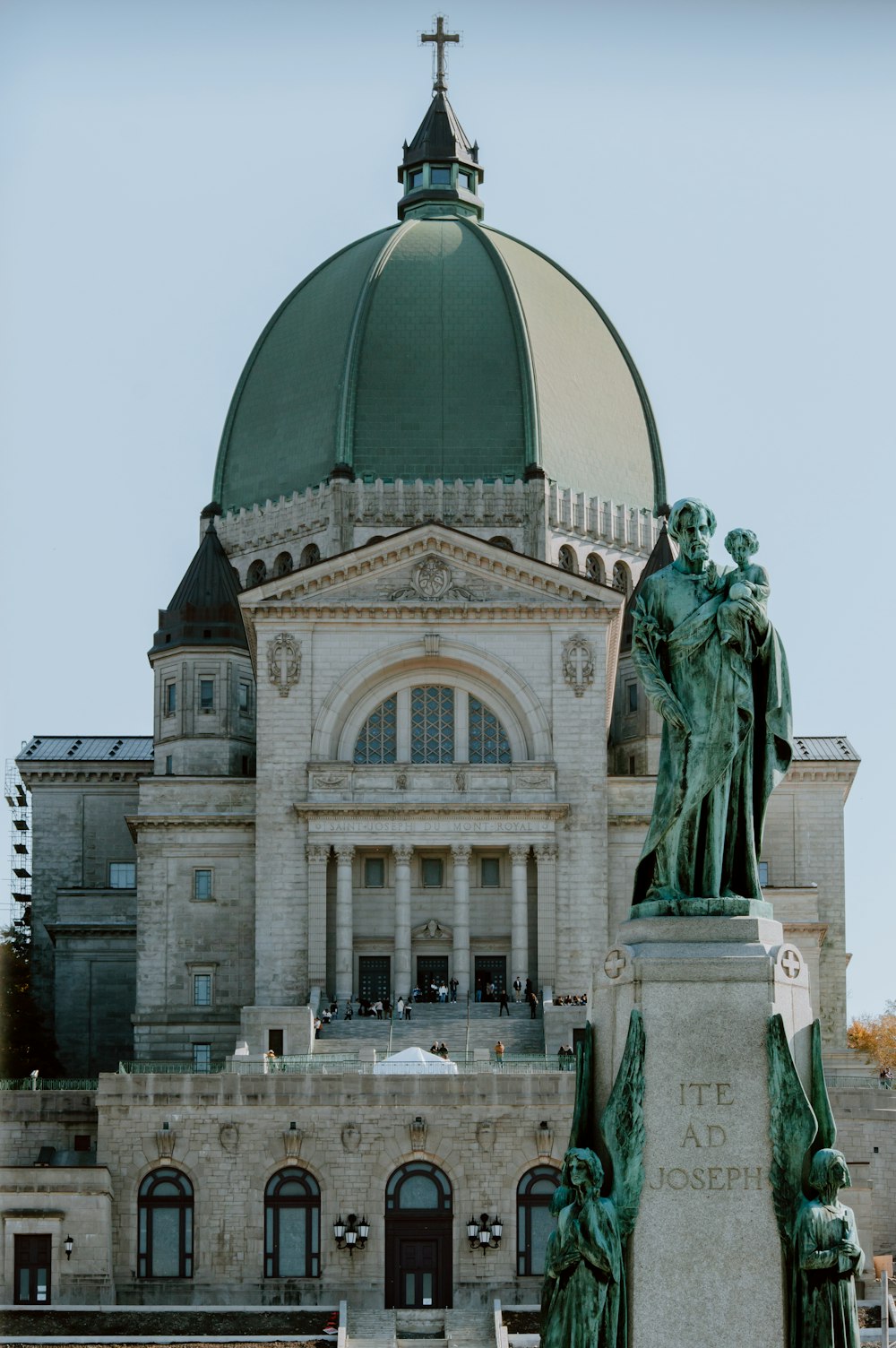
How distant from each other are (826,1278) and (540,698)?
65.6 metres

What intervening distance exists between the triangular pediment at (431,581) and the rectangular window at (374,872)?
8.43 m

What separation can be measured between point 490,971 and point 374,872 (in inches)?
200

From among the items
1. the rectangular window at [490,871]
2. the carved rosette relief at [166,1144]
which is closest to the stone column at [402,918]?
the rectangular window at [490,871]

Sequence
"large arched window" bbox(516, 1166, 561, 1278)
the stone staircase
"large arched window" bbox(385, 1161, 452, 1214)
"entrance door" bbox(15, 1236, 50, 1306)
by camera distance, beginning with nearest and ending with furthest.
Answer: "entrance door" bbox(15, 1236, 50, 1306)
"large arched window" bbox(516, 1166, 561, 1278)
"large arched window" bbox(385, 1161, 452, 1214)
the stone staircase

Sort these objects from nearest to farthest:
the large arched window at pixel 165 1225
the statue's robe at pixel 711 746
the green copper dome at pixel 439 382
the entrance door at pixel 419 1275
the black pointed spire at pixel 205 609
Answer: the statue's robe at pixel 711 746 → the entrance door at pixel 419 1275 → the large arched window at pixel 165 1225 → the black pointed spire at pixel 205 609 → the green copper dome at pixel 439 382

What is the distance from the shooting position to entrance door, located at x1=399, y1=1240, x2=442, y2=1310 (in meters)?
64.2

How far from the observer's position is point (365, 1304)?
6353 centimetres

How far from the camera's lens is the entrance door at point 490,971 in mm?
84125

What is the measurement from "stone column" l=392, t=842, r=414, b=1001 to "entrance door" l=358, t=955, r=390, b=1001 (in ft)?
2.63

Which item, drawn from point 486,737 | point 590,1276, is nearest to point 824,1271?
point 590,1276

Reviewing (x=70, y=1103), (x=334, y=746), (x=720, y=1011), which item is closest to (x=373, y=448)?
(x=334, y=746)

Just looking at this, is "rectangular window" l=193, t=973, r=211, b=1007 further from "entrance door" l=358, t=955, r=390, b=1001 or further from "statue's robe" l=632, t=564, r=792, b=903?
"statue's robe" l=632, t=564, r=792, b=903

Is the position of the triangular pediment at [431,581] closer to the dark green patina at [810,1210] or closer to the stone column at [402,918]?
the stone column at [402,918]

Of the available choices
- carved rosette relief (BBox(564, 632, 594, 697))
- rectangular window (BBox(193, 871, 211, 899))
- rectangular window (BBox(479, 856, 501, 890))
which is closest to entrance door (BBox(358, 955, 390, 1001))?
rectangular window (BBox(479, 856, 501, 890))
